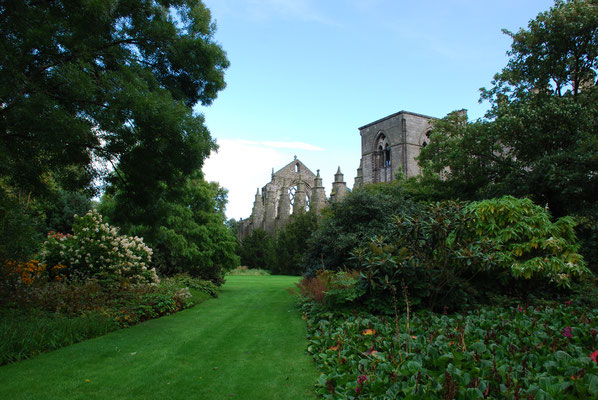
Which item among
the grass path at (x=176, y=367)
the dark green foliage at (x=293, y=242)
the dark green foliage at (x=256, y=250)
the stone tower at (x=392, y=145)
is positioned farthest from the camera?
the dark green foliage at (x=256, y=250)

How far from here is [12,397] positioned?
4.14 meters

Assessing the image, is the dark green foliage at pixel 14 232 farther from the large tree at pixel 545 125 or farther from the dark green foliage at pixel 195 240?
the large tree at pixel 545 125

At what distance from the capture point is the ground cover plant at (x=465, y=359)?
125 inches

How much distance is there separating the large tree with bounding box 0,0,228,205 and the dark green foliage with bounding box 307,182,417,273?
20.7 ft

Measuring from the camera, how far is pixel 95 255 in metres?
11.0

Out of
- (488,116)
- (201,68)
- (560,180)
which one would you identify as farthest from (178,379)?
(488,116)

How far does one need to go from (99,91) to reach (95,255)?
20.9ft

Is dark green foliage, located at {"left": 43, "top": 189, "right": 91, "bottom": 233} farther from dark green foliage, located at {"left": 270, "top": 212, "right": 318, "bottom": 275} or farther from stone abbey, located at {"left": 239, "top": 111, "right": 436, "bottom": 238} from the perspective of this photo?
stone abbey, located at {"left": 239, "top": 111, "right": 436, "bottom": 238}

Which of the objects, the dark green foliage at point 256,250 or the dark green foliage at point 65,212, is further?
the dark green foliage at point 256,250

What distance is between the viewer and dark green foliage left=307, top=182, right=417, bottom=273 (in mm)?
12430

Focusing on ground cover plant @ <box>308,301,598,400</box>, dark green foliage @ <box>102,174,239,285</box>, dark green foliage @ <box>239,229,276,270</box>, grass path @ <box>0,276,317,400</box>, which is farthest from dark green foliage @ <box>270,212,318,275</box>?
ground cover plant @ <box>308,301,598,400</box>

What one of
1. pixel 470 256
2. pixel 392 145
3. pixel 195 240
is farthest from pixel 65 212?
Result: pixel 470 256

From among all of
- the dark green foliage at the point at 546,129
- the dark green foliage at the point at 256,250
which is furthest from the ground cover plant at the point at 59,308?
the dark green foliage at the point at 256,250

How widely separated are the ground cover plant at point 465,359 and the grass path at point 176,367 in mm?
538
